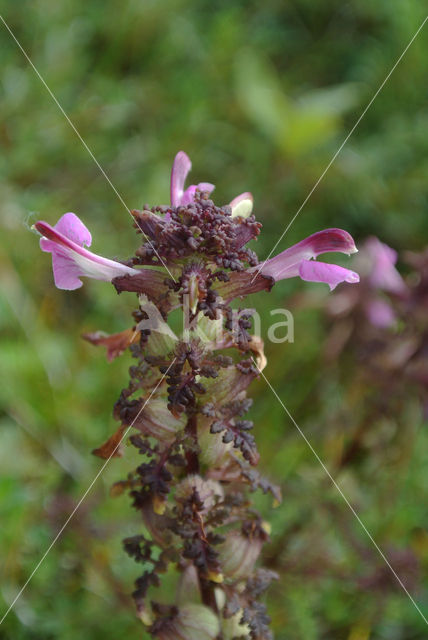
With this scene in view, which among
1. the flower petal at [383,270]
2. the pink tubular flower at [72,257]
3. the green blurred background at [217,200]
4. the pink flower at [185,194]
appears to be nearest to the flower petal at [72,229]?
the pink tubular flower at [72,257]

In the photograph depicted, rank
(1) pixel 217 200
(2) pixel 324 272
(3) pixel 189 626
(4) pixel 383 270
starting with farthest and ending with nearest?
(1) pixel 217 200 < (4) pixel 383 270 < (3) pixel 189 626 < (2) pixel 324 272

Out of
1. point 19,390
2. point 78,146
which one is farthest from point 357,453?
point 78,146

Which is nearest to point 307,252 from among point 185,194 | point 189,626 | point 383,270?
point 185,194

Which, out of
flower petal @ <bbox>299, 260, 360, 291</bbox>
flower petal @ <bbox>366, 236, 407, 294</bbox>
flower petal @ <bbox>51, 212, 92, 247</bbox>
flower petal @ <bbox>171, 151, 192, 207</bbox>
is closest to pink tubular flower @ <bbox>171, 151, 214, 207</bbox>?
flower petal @ <bbox>171, 151, 192, 207</bbox>

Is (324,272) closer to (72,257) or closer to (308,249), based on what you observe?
(308,249)

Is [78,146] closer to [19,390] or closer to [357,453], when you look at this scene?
[19,390]

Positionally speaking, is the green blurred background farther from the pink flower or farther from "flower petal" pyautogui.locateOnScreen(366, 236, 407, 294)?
the pink flower

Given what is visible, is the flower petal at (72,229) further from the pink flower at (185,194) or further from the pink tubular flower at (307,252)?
the pink tubular flower at (307,252)
